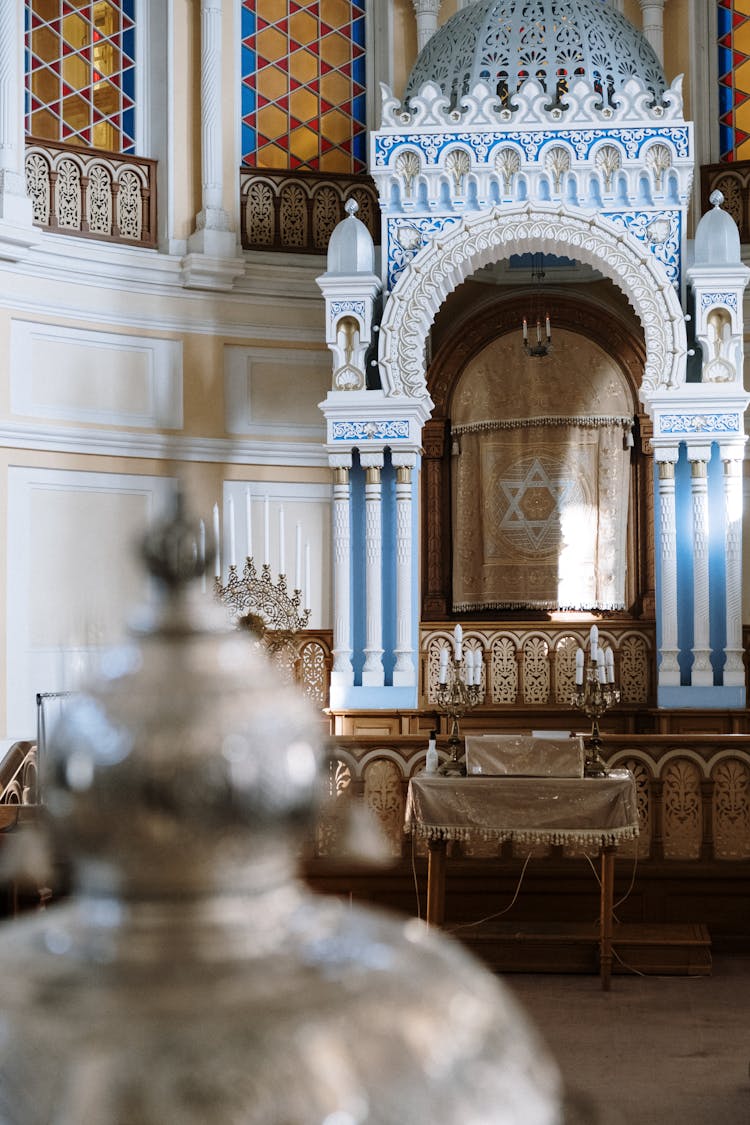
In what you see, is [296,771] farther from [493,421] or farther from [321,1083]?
[493,421]

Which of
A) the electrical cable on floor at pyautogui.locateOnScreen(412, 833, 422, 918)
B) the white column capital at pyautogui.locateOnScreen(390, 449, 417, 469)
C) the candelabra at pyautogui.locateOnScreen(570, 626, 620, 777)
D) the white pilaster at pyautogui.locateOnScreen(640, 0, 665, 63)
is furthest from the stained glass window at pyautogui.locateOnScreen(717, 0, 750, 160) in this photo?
the electrical cable on floor at pyautogui.locateOnScreen(412, 833, 422, 918)

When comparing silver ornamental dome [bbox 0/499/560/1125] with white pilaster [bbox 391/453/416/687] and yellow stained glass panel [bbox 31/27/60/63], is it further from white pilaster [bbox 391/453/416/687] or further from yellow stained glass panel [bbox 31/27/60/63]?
yellow stained glass panel [bbox 31/27/60/63]

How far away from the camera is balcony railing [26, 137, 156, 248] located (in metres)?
10.4

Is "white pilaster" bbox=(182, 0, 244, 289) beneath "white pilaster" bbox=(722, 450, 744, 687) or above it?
above

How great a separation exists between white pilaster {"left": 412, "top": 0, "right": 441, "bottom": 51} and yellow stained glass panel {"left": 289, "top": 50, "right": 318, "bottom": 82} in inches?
39.3

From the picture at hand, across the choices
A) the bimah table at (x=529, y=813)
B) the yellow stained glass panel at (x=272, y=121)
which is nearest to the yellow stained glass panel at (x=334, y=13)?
the yellow stained glass panel at (x=272, y=121)

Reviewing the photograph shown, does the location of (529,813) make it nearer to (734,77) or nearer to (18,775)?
(18,775)

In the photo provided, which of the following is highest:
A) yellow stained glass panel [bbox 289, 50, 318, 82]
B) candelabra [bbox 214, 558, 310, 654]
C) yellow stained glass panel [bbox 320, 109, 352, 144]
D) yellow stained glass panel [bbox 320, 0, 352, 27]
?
Result: yellow stained glass panel [bbox 320, 0, 352, 27]

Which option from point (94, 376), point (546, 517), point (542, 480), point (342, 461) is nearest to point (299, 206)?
point (94, 376)

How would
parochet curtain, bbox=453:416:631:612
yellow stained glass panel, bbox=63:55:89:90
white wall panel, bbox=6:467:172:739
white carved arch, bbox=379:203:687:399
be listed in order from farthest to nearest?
1. yellow stained glass panel, bbox=63:55:89:90
2. parochet curtain, bbox=453:416:631:612
3. white wall panel, bbox=6:467:172:739
4. white carved arch, bbox=379:203:687:399

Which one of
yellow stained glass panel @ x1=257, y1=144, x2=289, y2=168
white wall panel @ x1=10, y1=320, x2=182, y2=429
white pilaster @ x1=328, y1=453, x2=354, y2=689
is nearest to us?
white pilaster @ x1=328, y1=453, x2=354, y2=689

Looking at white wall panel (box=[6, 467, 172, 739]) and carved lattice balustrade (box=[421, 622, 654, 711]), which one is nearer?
white wall panel (box=[6, 467, 172, 739])

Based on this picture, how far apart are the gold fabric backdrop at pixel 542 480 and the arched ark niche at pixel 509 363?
39 mm

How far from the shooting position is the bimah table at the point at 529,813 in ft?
19.4
